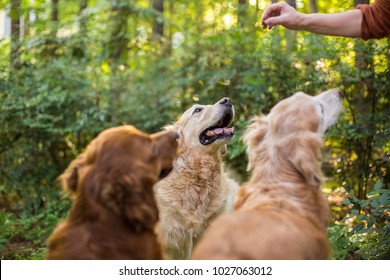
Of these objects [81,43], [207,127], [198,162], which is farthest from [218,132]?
[81,43]

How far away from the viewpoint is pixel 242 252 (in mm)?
2678

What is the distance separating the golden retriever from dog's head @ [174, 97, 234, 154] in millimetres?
2132

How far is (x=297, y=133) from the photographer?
3619 millimetres

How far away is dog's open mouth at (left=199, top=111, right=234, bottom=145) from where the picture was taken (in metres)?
5.35

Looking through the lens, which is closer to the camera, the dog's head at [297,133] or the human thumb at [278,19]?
the dog's head at [297,133]

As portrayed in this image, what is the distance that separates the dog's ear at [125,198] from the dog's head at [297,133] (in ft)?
3.50

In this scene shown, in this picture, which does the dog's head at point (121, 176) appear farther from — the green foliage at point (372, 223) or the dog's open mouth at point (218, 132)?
the dog's open mouth at point (218, 132)

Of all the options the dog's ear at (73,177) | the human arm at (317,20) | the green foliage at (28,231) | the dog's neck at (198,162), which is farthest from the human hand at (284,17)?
the green foliage at (28,231)

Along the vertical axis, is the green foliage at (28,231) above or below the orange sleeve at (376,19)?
below

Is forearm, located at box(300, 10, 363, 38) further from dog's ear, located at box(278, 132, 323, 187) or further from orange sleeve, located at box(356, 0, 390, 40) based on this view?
dog's ear, located at box(278, 132, 323, 187)

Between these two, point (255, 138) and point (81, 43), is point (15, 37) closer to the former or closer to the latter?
point (81, 43)

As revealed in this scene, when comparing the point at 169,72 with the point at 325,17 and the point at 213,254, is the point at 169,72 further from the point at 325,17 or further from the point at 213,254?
the point at 213,254

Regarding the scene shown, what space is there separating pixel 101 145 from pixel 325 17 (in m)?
2.46

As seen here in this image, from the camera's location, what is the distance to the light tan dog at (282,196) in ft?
9.01
